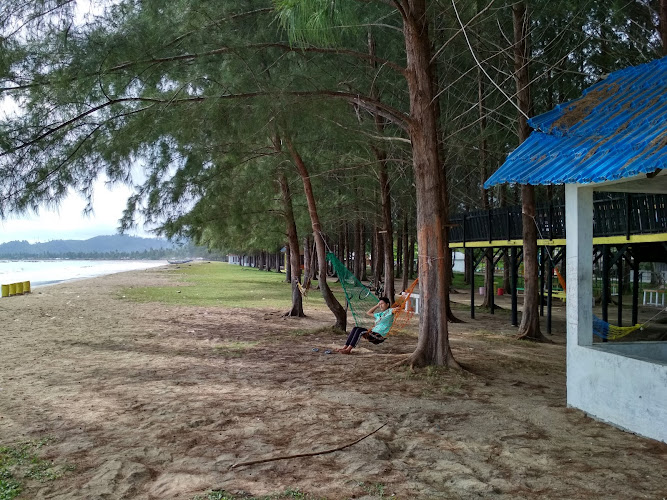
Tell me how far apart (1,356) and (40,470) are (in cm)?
511

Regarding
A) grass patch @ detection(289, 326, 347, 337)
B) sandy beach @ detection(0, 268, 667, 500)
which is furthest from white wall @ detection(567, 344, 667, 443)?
grass patch @ detection(289, 326, 347, 337)

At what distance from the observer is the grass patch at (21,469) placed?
330 centimetres

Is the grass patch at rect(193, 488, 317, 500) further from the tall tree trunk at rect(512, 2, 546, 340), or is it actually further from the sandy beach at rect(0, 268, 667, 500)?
the tall tree trunk at rect(512, 2, 546, 340)

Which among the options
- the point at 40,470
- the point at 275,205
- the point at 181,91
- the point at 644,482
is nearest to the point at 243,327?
the point at 275,205

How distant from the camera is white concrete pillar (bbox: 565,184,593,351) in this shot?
4.88 m

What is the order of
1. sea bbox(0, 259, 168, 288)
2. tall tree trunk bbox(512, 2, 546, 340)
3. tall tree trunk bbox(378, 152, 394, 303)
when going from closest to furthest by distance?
tall tree trunk bbox(512, 2, 546, 340) < tall tree trunk bbox(378, 152, 394, 303) < sea bbox(0, 259, 168, 288)

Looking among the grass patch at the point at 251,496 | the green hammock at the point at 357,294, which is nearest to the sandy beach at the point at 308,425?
the grass patch at the point at 251,496

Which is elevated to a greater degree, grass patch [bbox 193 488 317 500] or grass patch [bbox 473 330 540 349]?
grass patch [bbox 193 488 317 500]

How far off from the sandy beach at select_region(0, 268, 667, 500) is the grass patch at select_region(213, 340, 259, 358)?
4.8 inches

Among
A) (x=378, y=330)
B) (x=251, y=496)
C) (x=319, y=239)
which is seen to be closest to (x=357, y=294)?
(x=378, y=330)

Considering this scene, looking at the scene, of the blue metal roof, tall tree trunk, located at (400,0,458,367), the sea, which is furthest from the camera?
the sea

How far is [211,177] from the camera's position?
10609 millimetres

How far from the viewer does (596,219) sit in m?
9.68

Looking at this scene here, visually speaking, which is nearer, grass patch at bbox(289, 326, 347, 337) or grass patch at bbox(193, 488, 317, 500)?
grass patch at bbox(193, 488, 317, 500)
